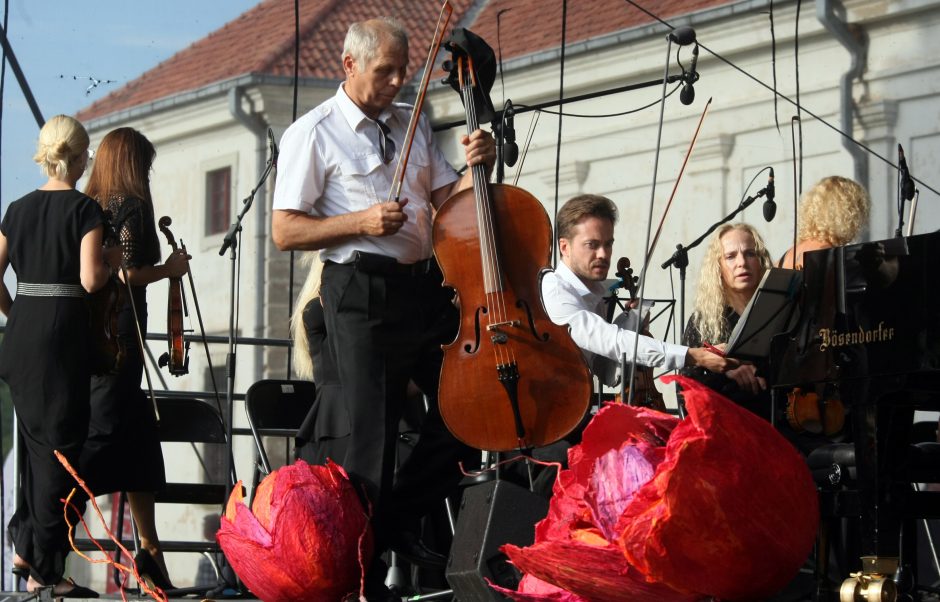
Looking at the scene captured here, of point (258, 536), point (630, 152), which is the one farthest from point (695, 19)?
point (258, 536)

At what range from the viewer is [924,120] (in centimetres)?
1215

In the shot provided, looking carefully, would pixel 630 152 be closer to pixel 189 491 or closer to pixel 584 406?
pixel 189 491

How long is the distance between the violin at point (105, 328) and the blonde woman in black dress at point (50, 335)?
0.16 ft

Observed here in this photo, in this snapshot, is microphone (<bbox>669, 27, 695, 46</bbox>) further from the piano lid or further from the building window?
the building window

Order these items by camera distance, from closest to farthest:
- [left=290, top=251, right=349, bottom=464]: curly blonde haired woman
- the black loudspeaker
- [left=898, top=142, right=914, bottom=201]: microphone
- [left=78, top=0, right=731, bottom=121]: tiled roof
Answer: the black loudspeaker → [left=290, top=251, right=349, bottom=464]: curly blonde haired woman → [left=898, top=142, right=914, bottom=201]: microphone → [left=78, top=0, right=731, bottom=121]: tiled roof

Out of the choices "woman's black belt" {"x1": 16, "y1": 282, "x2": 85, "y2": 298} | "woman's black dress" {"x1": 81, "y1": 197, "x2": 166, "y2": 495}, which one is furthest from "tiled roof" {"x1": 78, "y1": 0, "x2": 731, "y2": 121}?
"woman's black belt" {"x1": 16, "y1": 282, "x2": 85, "y2": 298}

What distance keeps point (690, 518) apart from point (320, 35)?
20.1 meters

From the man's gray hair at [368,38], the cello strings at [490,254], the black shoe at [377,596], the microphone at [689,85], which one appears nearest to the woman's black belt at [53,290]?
the man's gray hair at [368,38]

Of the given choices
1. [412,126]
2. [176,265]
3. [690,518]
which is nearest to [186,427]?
[176,265]

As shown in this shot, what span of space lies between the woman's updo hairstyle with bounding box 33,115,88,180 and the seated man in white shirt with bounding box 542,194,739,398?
5.56 ft

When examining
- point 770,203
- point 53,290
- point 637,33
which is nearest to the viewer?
point 53,290

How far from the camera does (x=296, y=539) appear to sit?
3.45 metres

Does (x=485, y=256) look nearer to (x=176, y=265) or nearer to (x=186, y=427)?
(x=176, y=265)

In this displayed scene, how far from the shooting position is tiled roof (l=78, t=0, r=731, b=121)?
52.9 feet
